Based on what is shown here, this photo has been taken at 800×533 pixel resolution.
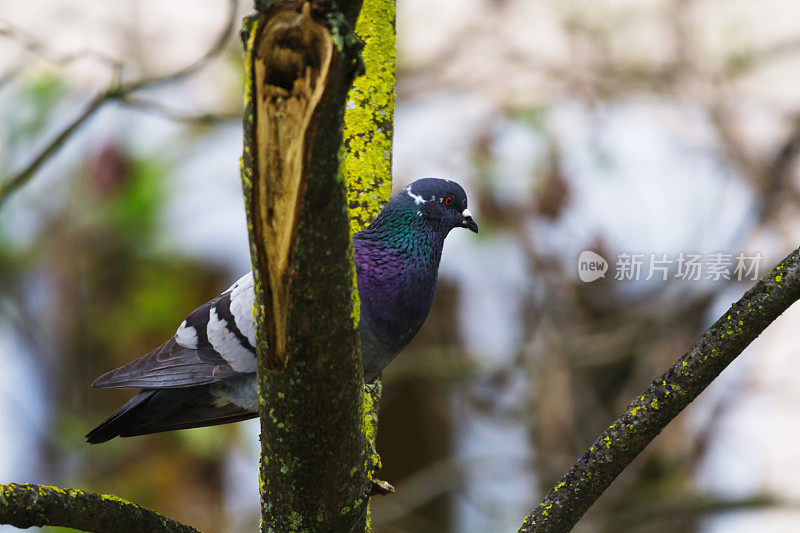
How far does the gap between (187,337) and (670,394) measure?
4.59 feet

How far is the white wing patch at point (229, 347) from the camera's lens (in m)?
2.23

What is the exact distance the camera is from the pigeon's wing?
7.36ft

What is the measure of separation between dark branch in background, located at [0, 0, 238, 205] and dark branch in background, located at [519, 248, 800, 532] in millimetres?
1661

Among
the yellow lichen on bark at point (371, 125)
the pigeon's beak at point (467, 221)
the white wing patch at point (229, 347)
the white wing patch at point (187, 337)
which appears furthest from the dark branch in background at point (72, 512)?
the pigeon's beak at point (467, 221)

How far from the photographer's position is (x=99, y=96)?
2.58m

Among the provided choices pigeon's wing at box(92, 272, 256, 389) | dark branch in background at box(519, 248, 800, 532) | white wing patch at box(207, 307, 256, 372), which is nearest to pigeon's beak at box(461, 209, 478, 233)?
pigeon's wing at box(92, 272, 256, 389)

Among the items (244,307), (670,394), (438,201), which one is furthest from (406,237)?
(670,394)

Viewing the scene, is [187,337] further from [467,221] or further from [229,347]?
[467,221]

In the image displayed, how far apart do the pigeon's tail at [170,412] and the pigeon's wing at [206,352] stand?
0.09 metres

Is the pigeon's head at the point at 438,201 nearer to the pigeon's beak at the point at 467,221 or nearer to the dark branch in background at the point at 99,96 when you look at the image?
the pigeon's beak at the point at 467,221

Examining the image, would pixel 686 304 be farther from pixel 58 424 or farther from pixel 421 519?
pixel 58 424

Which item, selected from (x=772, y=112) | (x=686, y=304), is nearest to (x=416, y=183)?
(x=686, y=304)

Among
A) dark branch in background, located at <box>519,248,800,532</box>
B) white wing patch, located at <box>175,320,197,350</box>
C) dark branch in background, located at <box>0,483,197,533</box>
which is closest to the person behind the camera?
dark branch in background, located at <box>0,483,197,533</box>

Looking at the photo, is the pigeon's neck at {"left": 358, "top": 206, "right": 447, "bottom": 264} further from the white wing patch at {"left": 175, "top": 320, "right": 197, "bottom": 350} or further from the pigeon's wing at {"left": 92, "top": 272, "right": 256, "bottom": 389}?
the white wing patch at {"left": 175, "top": 320, "right": 197, "bottom": 350}
